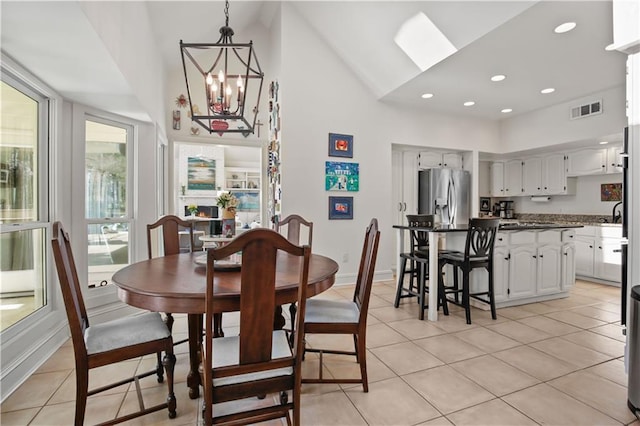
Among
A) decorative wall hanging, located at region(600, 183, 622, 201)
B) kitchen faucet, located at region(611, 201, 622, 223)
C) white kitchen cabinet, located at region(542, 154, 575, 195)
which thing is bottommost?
kitchen faucet, located at region(611, 201, 622, 223)

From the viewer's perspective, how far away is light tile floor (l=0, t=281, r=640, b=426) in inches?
68.8

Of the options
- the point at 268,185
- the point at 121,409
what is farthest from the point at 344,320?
the point at 268,185

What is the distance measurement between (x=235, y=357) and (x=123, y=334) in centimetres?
70

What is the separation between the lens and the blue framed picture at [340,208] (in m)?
4.62

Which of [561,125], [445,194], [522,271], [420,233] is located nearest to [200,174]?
[445,194]

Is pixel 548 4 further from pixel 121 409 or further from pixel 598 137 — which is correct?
pixel 121 409

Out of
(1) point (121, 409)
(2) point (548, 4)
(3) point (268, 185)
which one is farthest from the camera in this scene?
(3) point (268, 185)

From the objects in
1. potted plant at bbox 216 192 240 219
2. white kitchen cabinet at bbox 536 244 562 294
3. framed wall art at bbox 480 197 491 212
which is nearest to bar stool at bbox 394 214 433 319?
white kitchen cabinet at bbox 536 244 562 294

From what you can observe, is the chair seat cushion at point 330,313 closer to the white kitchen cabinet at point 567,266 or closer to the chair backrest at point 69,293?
the chair backrest at point 69,293

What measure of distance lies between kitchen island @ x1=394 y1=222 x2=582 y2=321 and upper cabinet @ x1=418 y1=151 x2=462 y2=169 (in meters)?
2.10

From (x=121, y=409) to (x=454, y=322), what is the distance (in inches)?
111

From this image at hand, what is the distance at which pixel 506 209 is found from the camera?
21.8 ft

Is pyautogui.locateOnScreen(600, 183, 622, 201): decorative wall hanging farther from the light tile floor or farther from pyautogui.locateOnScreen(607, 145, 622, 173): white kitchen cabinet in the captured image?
the light tile floor

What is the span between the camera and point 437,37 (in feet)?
11.5
